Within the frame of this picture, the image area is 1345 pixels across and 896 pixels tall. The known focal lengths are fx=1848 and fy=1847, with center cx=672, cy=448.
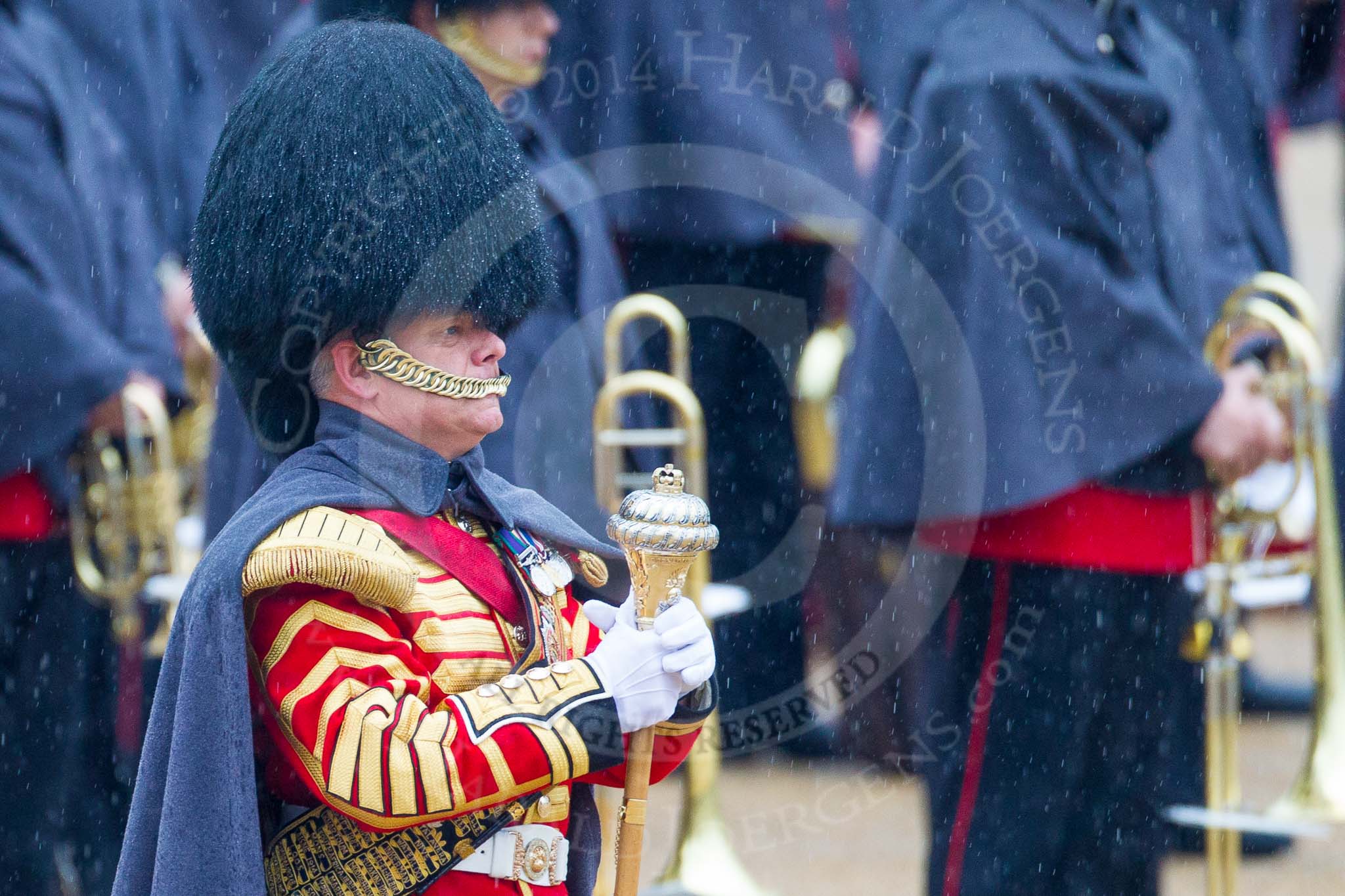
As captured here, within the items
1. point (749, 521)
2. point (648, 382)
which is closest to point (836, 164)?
point (749, 521)

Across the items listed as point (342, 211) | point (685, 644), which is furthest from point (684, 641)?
point (342, 211)

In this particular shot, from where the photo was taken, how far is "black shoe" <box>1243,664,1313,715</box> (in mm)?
5734

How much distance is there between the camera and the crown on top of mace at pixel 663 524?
1915 mm

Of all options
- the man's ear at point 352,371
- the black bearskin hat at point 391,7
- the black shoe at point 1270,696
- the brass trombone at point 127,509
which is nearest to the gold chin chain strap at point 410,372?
the man's ear at point 352,371

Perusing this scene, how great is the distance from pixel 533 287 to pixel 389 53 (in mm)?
312

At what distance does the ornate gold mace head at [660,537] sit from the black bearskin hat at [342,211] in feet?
0.92

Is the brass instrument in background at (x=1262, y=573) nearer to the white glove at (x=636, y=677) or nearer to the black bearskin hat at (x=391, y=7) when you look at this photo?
the black bearskin hat at (x=391, y=7)

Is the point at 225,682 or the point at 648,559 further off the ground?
the point at 648,559

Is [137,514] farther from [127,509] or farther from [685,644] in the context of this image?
[685,644]

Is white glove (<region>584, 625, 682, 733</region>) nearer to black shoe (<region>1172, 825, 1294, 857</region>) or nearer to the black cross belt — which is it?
A: the black cross belt

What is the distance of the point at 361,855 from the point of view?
1937 mm

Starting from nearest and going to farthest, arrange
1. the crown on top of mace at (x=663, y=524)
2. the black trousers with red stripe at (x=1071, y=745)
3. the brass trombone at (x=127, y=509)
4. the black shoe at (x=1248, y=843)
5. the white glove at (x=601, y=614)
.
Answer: the crown on top of mace at (x=663, y=524) < the white glove at (x=601, y=614) < the black trousers with red stripe at (x=1071, y=745) < the brass trombone at (x=127, y=509) < the black shoe at (x=1248, y=843)

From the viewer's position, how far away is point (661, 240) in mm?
4551

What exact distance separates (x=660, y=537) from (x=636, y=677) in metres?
0.15
